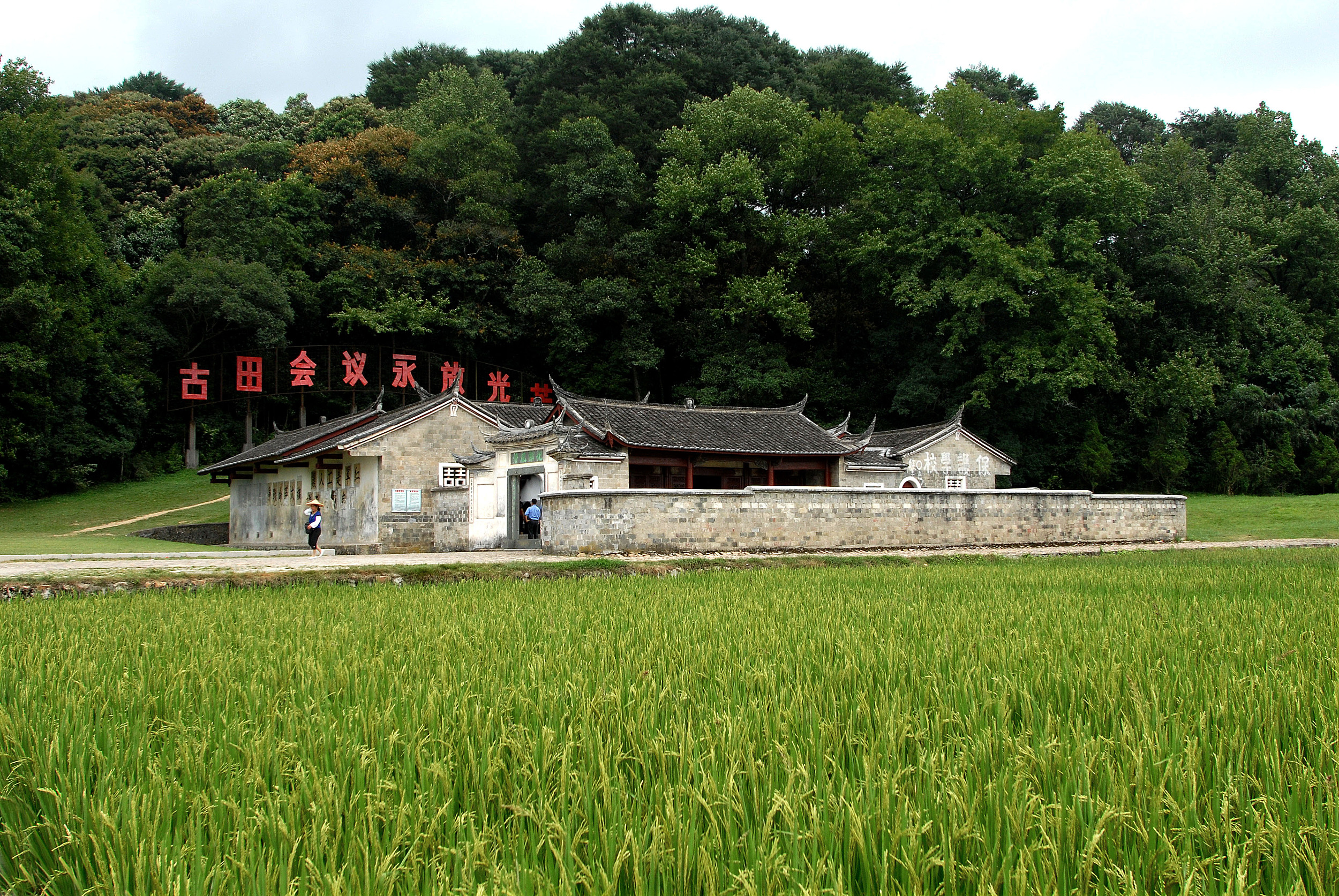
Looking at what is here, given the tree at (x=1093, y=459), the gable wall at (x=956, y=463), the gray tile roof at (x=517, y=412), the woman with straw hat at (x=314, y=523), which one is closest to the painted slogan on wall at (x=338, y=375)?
the gray tile roof at (x=517, y=412)

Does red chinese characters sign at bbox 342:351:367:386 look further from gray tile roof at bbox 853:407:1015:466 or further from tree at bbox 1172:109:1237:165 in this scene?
tree at bbox 1172:109:1237:165

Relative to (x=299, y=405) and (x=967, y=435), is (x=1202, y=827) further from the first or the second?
(x=299, y=405)

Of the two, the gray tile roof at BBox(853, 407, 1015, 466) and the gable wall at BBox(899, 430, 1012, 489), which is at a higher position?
the gray tile roof at BBox(853, 407, 1015, 466)

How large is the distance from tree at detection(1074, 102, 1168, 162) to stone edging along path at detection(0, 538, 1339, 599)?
30.3m

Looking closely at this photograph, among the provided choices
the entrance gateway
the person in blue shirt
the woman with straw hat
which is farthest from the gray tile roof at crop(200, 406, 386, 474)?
the person in blue shirt

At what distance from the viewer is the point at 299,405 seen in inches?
1415

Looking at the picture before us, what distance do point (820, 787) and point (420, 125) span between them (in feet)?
132

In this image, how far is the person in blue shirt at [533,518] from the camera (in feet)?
62.6

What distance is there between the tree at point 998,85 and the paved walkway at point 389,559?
2445cm

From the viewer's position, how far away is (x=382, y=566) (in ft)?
40.2

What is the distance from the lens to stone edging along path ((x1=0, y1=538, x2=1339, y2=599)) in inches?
393

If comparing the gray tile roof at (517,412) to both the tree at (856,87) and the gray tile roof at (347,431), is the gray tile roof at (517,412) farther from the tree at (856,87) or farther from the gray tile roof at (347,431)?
the tree at (856,87)

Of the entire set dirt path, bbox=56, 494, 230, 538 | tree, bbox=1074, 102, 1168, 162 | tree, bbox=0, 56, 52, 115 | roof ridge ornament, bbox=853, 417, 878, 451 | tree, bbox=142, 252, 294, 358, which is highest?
tree, bbox=1074, 102, 1168, 162

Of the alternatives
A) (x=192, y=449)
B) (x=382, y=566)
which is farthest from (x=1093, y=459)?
(x=192, y=449)
